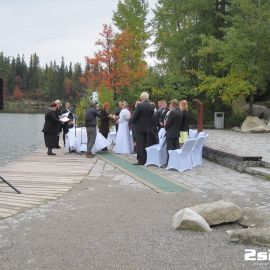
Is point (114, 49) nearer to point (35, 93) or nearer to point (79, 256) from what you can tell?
point (79, 256)

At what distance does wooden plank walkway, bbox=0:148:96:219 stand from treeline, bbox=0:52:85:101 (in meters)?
108

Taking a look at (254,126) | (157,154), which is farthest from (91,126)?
(254,126)

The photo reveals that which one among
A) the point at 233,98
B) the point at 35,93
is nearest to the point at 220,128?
the point at 233,98

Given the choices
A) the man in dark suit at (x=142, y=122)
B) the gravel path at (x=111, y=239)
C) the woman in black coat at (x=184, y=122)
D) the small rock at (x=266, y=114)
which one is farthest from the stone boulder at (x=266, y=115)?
the gravel path at (x=111, y=239)

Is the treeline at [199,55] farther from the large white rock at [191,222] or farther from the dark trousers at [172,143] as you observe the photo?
the large white rock at [191,222]

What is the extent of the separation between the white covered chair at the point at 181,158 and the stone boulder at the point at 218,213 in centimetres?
507

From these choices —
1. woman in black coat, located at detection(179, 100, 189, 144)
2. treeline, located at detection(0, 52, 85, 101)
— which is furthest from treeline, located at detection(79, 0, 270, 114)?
treeline, located at detection(0, 52, 85, 101)

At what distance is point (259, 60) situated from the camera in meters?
25.1

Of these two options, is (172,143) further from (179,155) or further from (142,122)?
(142,122)

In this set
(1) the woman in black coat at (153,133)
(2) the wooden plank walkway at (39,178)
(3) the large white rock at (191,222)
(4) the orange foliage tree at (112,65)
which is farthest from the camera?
(4) the orange foliage tree at (112,65)

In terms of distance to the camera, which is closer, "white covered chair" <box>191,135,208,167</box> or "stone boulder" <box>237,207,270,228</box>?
"stone boulder" <box>237,207,270,228</box>

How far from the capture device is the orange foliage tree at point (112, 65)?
35.9 meters

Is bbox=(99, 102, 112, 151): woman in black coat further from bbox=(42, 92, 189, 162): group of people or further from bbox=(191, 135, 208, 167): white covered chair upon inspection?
bbox=(191, 135, 208, 167): white covered chair

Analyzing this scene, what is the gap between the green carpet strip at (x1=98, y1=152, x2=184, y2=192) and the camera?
9.36 m
